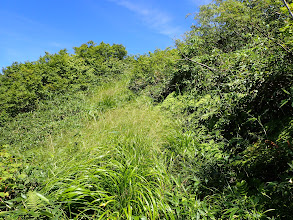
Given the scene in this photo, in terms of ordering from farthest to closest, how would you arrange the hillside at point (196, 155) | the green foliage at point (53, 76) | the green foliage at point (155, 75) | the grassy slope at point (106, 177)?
the green foliage at point (53, 76) < the green foliage at point (155, 75) < the grassy slope at point (106, 177) < the hillside at point (196, 155)

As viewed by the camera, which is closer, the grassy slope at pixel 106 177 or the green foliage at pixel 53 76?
the grassy slope at pixel 106 177

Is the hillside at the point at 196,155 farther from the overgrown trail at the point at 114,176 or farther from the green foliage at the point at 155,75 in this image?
the green foliage at the point at 155,75

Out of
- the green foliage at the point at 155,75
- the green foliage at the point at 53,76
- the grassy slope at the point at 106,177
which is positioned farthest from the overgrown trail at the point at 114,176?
the green foliage at the point at 53,76

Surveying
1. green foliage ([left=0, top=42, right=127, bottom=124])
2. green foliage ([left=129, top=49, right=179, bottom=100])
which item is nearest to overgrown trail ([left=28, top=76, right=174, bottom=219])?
green foliage ([left=129, top=49, right=179, bottom=100])

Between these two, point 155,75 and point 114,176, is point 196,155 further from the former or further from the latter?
point 155,75

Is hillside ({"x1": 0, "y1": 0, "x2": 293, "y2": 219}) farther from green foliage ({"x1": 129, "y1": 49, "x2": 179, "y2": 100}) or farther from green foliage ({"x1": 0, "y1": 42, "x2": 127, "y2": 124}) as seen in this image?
green foliage ({"x1": 0, "y1": 42, "x2": 127, "y2": 124})

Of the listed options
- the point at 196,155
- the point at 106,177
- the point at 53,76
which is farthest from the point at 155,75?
the point at 53,76

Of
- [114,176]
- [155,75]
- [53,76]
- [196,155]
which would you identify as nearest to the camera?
[114,176]

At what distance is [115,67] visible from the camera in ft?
38.2

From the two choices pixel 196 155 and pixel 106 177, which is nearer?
pixel 106 177

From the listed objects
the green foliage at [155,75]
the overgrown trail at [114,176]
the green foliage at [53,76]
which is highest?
the green foliage at [53,76]

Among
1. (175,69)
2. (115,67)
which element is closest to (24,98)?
(115,67)

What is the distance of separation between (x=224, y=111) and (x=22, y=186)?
2.48m

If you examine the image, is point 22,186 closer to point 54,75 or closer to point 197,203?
point 197,203
